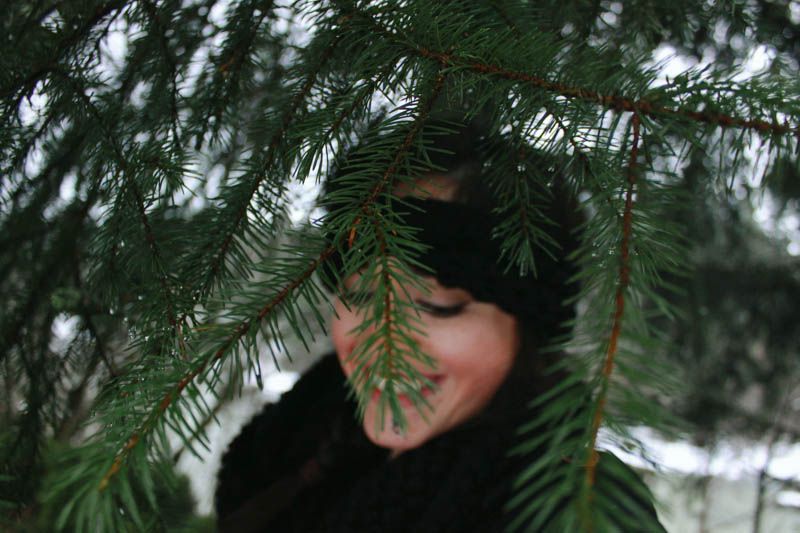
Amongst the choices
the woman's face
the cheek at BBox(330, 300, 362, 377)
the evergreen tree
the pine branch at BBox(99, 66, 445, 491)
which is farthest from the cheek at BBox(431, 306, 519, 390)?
the pine branch at BBox(99, 66, 445, 491)

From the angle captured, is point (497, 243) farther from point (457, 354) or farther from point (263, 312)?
point (263, 312)

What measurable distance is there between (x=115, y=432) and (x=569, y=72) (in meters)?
0.37

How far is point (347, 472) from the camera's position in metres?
1.20

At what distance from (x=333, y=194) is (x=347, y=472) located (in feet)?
3.01

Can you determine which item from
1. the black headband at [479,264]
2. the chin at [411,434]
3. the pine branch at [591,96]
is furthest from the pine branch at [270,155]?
the chin at [411,434]

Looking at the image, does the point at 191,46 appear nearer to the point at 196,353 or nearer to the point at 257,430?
the point at 196,353

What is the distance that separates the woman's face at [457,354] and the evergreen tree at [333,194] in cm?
37

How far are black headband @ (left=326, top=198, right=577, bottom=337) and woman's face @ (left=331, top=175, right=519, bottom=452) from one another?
0.05 metres

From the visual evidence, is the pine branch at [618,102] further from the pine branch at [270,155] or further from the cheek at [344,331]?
the cheek at [344,331]

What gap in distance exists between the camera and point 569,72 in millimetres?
402

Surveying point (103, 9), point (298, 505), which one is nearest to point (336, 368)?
point (298, 505)

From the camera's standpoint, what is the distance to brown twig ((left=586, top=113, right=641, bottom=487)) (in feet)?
0.89

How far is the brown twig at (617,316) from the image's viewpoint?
0.27 m

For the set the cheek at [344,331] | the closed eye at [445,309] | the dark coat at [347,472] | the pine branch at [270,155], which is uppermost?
the pine branch at [270,155]
